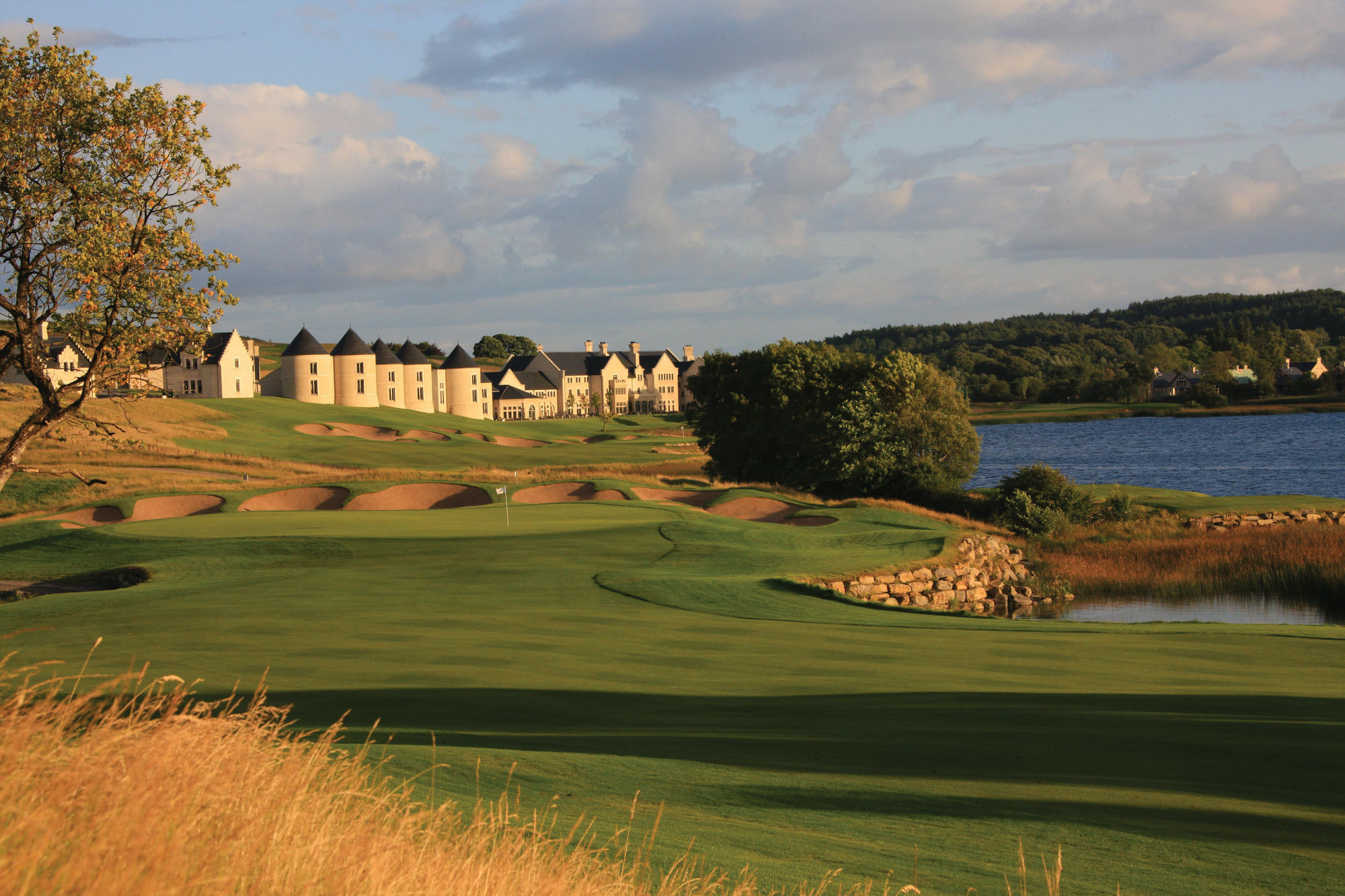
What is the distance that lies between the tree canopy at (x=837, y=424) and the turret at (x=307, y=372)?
51.2 m

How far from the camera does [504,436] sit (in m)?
87.5

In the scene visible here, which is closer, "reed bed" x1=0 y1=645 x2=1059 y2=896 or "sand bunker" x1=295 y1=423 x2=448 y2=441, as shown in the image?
"reed bed" x1=0 y1=645 x2=1059 y2=896

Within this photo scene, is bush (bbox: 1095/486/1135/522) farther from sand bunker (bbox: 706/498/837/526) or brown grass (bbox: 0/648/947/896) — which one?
brown grass (bbox: 0/648/947/896)

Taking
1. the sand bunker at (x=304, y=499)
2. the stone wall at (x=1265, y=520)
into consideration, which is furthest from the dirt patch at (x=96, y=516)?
the stone wall at (x=1265, y=520)

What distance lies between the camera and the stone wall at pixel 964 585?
24562 mm

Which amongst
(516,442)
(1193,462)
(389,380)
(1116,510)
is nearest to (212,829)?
(1116,510)

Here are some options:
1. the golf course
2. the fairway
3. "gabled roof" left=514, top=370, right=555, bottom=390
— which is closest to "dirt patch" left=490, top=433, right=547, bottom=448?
"gabled roof" left=514, top=370, right=555, bottom=390

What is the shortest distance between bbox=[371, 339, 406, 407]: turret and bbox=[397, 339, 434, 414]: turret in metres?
0.51

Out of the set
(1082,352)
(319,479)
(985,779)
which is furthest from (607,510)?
(1082,352)

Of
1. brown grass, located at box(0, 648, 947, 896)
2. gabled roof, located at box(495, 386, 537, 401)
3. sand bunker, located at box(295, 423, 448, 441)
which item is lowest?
sand bunker, located at box(295, 423, 448, 441)

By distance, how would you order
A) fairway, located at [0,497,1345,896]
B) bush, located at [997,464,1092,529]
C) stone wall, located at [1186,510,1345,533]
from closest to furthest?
fairway, located at [0,497,1345,896], stone wall, located at [1186,510,1345,533], bush, located at [997,464,1092,529]

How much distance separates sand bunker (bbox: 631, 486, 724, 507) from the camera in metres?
40.6

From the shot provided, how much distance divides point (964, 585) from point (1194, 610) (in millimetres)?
5603

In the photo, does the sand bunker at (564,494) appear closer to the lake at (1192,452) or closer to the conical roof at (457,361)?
the lake at (1192,452)
